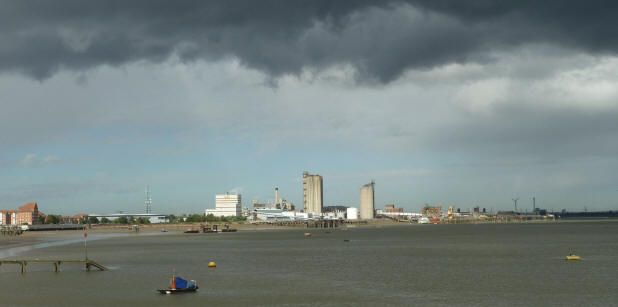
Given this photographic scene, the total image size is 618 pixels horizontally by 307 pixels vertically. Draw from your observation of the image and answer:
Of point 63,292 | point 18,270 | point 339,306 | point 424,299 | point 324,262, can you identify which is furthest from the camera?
point 324,262

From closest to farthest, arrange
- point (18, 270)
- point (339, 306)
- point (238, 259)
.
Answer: point (339, 306) < point (18, 270) < point (238, 259)

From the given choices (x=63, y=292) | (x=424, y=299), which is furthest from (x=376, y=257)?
(x=63, y=292)

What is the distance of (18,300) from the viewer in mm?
54812

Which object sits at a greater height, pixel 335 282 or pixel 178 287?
pixel 178 287

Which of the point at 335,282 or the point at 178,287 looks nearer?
the point at 178,287

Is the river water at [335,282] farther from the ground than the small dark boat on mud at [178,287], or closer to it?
closer to it

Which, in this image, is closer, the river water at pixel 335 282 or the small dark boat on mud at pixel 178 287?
the river water at pixel 335 282

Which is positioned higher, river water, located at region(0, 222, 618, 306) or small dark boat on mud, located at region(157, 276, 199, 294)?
small dark boat on mud, located at region(157, 276, 199, 294)

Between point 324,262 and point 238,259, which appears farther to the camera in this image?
point 238,259

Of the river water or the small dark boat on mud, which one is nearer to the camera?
the river water

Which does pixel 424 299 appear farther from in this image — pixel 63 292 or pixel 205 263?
pixel 205 263

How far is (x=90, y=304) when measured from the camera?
52.8 meters

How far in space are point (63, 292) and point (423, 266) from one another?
160 ft

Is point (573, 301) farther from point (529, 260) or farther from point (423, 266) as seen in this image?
point (529, 260)
